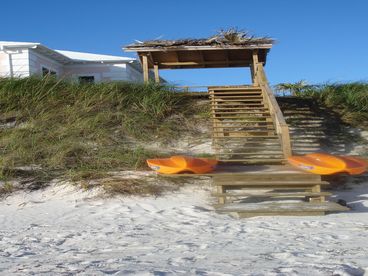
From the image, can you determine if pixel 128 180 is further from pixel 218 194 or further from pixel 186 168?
pixel 218 194

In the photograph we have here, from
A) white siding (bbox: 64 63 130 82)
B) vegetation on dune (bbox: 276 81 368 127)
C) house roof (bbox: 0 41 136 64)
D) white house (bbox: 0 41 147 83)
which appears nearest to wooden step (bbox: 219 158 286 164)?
vegetation on dune (bbox: 276 81 368 127)

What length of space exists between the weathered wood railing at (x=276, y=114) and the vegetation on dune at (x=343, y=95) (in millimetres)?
2333

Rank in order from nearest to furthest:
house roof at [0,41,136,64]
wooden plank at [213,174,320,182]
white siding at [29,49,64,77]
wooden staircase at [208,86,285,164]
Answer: wooden plank at [213,174,320,182]
wooden staircase at [208,86,285,164]
house roof at [0,41,136,64]
white siding at [29,49,64,77]

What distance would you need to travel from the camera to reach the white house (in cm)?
1717

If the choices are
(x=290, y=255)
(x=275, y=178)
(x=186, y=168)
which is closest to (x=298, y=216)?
(x=275, y=178)

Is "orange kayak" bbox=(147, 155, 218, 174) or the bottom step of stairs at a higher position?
"orange kayak" bbox=(147, 155, 218, 174)

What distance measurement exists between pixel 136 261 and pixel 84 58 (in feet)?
56.7

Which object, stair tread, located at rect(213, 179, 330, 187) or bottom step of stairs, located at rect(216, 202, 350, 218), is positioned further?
stair tread, located at rect(213, 179, 330, 187)

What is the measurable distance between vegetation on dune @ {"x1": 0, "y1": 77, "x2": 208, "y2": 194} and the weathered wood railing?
202 cm

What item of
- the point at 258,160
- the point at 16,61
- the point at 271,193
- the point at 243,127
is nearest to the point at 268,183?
the point at 271,193

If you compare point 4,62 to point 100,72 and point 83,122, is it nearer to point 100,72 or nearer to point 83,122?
→ point 100,72

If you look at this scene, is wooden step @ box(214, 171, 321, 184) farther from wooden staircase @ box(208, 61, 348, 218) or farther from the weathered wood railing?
the weathered wood railing

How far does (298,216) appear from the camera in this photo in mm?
6543

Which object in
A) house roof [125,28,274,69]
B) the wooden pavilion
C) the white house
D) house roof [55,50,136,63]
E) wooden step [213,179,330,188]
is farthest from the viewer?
house roof [55,50,136,63]
